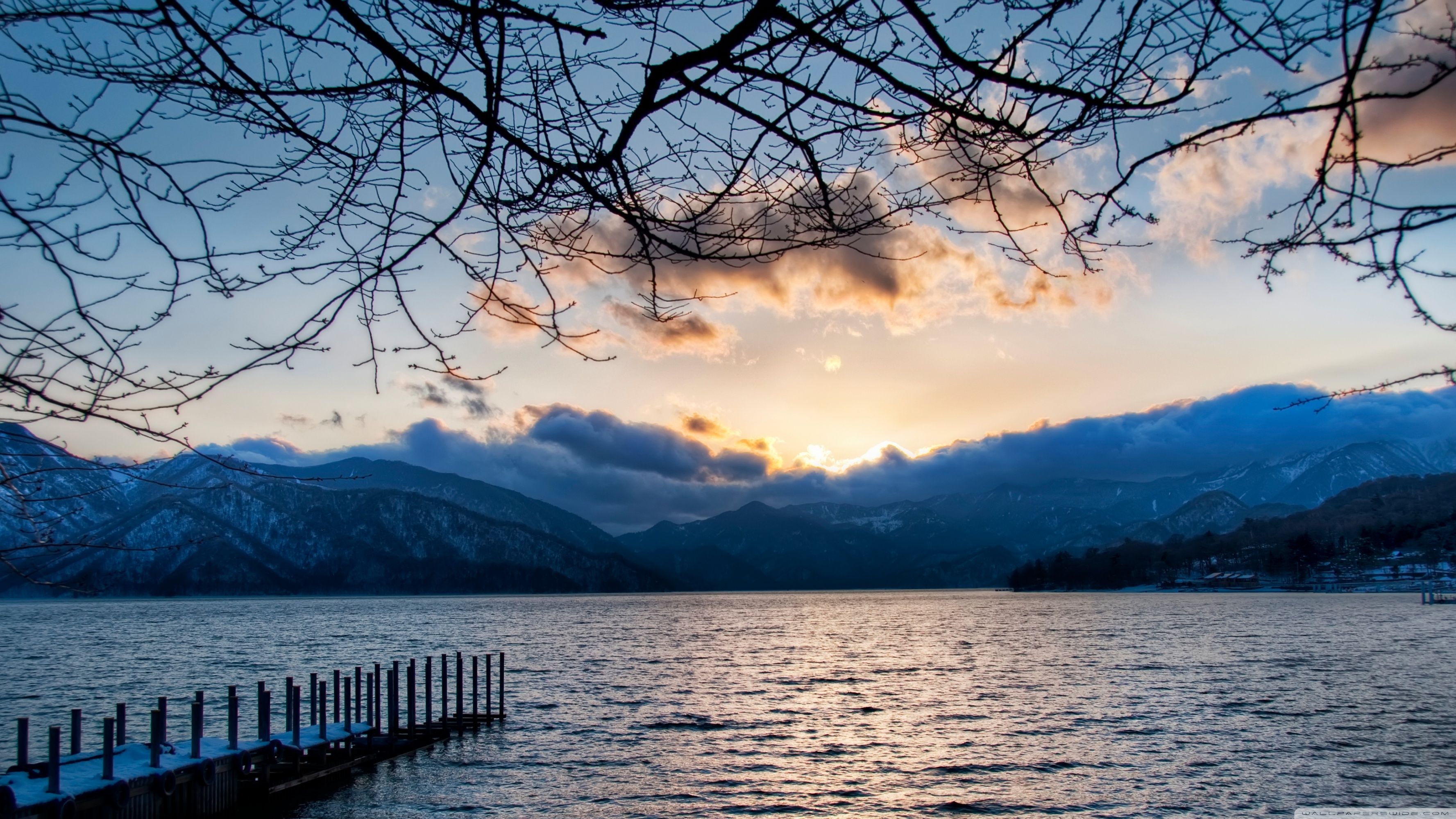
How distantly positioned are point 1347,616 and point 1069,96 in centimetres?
15886

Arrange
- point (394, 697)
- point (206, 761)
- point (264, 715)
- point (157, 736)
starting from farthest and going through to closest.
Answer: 1. point (394, 697)
2. point (264, 715)
3. point (206, 761)
4. point (157, 736)

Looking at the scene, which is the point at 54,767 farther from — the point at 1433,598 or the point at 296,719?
the point at 1433,598

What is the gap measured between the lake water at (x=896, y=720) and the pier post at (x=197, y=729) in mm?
3735

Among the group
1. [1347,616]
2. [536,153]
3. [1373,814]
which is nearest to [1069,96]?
[536,153]

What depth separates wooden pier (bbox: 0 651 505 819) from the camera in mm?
17938

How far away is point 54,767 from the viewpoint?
17703 mm

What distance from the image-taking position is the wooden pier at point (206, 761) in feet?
58.9

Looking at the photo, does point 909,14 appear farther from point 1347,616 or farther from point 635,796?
point 1347,616

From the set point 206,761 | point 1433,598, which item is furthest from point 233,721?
point 1433,598

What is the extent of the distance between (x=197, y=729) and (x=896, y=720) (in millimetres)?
29863

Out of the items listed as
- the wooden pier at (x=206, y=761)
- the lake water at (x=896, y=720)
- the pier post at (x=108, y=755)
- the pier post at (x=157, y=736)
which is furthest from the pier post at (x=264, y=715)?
the pier post at (x=108, y=755)

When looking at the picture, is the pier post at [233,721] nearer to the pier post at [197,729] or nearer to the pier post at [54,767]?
the pier post at [197,729]

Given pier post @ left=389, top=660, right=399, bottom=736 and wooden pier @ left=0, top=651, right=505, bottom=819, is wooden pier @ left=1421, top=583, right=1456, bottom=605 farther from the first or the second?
pier post @ left=389, top=660, right=399, bottom=736

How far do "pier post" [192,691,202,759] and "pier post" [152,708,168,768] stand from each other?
3.69ft
